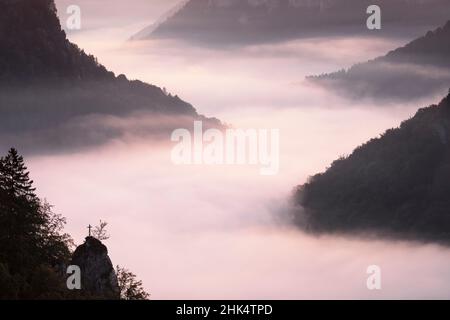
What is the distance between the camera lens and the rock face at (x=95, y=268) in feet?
294

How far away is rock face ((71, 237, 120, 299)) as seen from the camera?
89.8m

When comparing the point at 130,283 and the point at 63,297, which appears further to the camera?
the point at 130,283

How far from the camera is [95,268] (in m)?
90.7

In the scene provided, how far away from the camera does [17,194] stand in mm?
87250

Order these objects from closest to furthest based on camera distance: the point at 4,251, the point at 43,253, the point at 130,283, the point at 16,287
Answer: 1. the point at 16,287
2. the point at 4,251
3. the point at 43,253
4. the point at 130,283
